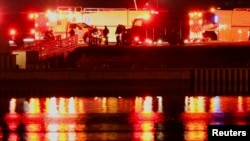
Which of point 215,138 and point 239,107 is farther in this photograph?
point 239,107

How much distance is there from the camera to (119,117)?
25328 millimetres

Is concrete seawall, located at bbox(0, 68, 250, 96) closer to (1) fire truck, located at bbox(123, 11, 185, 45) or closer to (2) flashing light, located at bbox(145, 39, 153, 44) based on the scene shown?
(1) fire truck, located at bbox(123, 11, 185, 45)

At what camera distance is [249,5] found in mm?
87438

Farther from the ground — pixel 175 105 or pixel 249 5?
pixel 249 5

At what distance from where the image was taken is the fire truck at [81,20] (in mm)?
52094

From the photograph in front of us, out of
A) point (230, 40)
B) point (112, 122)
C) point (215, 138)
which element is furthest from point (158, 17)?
point (215, 138)

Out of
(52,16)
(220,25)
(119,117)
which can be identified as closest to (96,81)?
(119,117)

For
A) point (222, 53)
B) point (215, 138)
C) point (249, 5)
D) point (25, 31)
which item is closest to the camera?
point (215, 138)

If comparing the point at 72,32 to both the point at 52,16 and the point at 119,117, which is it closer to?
the point at 52,16

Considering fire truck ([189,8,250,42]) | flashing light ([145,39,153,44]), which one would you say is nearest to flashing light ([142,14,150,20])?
flashing light ([145,39,153,44])

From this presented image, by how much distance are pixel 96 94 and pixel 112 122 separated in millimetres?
10936

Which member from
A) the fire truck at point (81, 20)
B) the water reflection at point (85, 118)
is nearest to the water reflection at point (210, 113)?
the water reflection at point (85, 118)

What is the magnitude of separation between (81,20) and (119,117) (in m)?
30.2

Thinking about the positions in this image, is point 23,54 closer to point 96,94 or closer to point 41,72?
point 41,72
